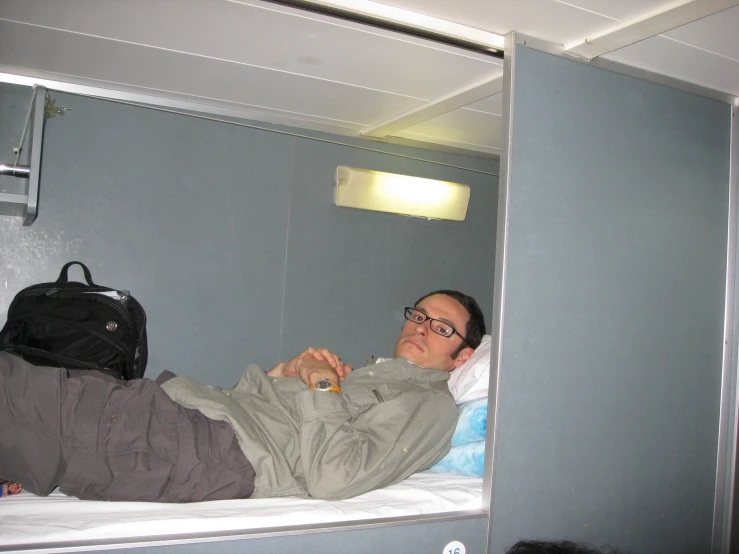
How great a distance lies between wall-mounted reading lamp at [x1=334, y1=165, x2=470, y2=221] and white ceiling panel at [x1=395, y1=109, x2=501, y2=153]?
205mm

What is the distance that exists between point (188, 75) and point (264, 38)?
0.53 meters

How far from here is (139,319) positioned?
248 cm

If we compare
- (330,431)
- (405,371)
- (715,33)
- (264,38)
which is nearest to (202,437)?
(330,431)

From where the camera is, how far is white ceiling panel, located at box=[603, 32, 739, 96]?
1706mm

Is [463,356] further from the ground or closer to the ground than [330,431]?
further from the ground

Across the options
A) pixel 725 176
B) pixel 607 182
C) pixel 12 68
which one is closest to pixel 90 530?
pixel 607 182

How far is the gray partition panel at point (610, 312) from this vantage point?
164 cm

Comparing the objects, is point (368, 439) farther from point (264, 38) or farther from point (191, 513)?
point (264, 38)

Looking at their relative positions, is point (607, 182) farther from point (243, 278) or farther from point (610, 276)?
point (243, 278)

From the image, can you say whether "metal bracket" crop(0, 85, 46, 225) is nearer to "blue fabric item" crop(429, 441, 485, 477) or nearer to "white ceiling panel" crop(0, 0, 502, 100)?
"white ceiling panel" crop(0, 0, 502, 100)

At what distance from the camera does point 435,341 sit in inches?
85.8

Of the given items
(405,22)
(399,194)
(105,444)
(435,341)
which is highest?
(405,22)

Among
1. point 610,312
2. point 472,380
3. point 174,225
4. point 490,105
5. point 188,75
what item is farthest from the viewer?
point 174,225

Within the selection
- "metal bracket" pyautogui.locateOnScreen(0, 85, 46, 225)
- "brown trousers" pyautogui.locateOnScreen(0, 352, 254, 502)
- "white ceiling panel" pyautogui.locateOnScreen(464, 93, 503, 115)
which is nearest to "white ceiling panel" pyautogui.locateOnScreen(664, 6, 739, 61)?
"white ceiling panel" pyautogui.locateOnScreen(464, 93, 503, 115)
